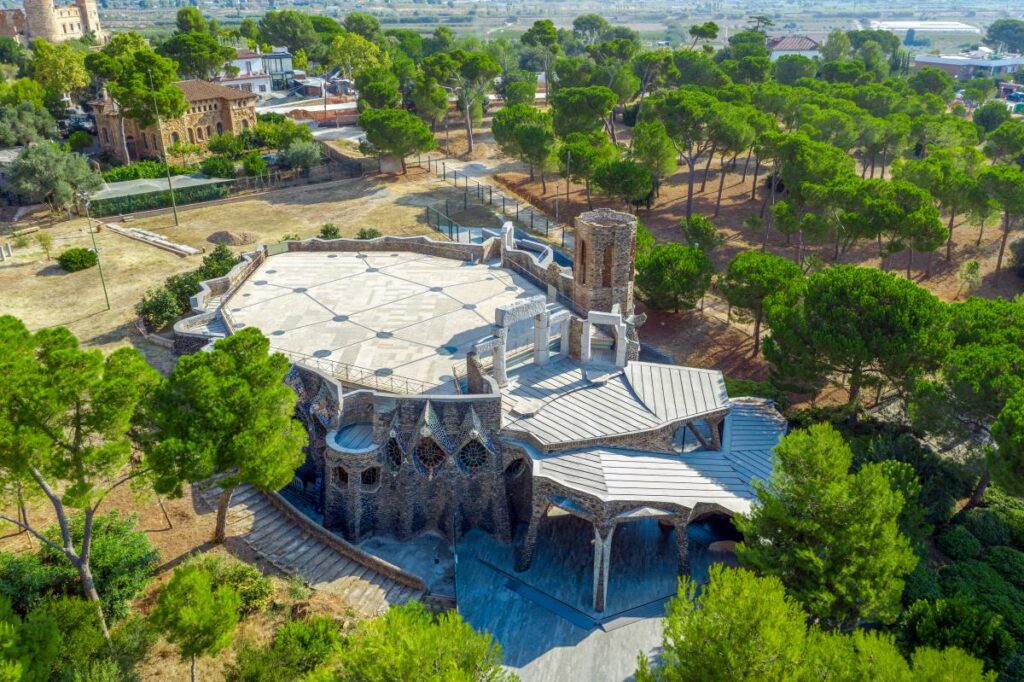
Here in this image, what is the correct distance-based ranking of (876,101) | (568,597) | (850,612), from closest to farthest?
(850,612) → (568,597) → (876,101)

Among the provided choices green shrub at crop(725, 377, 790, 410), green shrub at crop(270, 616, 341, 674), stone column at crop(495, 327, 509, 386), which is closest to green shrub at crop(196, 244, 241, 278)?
stone column at crop(495, 327, 509, 386)

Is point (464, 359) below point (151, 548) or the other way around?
the other way around

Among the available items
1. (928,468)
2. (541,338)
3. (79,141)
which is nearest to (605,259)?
(541,338)

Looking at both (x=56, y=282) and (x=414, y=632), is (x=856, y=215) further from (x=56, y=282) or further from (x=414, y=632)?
(x=56, y=282)

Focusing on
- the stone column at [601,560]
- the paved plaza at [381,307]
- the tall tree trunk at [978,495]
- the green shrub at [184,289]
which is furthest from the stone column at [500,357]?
the green shrub at [184,289]

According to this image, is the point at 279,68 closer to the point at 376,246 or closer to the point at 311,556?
the point at 376,246

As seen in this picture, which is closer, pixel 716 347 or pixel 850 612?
pixel 850 612

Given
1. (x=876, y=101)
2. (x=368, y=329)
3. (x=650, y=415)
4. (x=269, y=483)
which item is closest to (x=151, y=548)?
(x=269, y=483)

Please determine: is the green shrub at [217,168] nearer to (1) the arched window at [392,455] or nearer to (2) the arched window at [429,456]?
(1) the arched window at [392,455]
